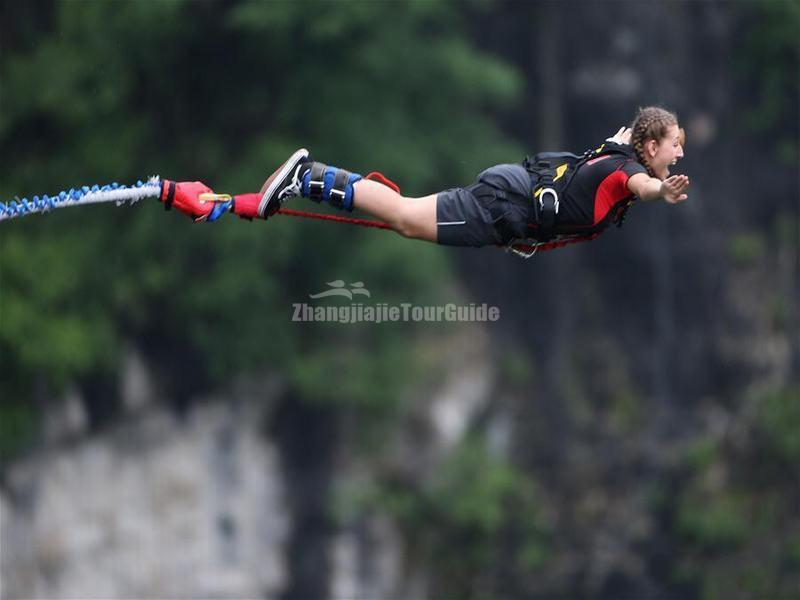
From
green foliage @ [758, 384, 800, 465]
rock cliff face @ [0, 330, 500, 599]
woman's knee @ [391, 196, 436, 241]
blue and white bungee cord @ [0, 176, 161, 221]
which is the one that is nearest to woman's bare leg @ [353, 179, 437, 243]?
woman's knee @ [391, 196, 436, 241]

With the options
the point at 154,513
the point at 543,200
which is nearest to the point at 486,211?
the point at 543,200

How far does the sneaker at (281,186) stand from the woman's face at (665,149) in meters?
1.77

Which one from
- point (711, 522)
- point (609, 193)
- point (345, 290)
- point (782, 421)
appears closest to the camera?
point (609, 193)

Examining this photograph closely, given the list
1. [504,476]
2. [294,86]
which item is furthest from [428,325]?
[294,86]

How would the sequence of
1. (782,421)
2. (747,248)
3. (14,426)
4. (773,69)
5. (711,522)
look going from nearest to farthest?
1. (14,426)
2. (773,69)
3. (711,522)
4. (782,421)
5. (747,248)

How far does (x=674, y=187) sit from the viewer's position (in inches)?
277

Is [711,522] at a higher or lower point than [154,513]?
lower

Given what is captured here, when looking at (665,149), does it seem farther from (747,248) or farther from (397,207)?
(747,248)

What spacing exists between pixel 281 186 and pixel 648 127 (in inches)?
74.1

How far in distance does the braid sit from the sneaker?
1.70 metres

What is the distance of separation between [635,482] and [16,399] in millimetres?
8446

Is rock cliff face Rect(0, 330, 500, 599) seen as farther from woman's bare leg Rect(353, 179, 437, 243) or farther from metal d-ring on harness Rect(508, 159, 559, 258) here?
metal d-ring on harness Rect(508, 159, 559, 258)

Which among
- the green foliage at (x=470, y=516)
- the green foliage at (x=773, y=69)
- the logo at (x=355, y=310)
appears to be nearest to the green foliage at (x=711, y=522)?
the green foliage at (x=470, y=516)

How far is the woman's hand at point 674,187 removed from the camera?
7.01m
